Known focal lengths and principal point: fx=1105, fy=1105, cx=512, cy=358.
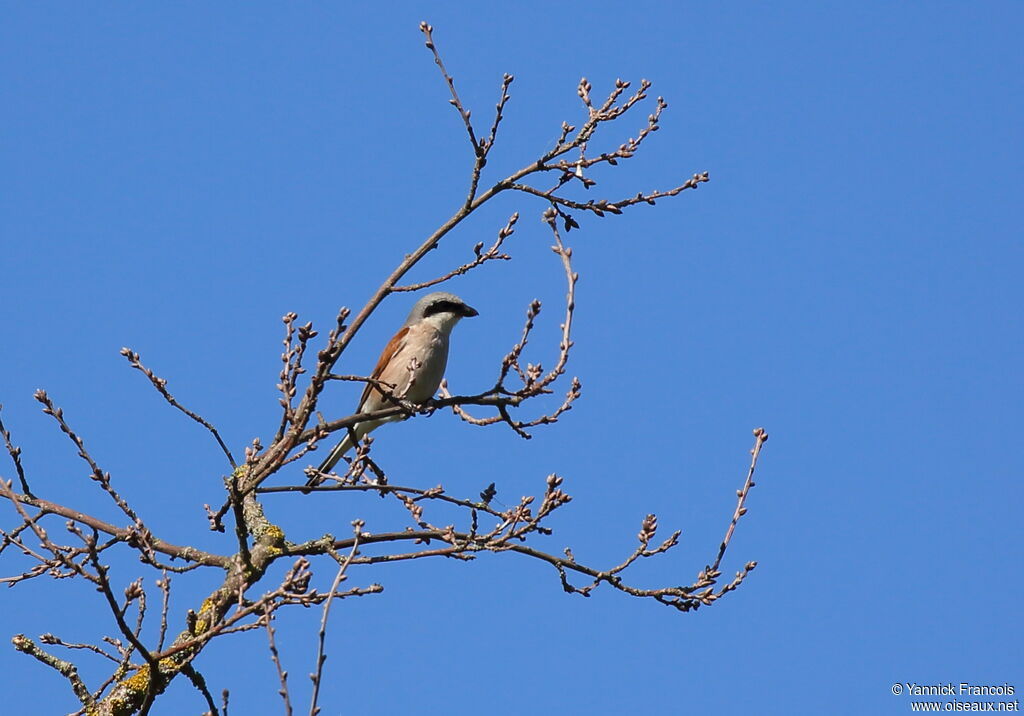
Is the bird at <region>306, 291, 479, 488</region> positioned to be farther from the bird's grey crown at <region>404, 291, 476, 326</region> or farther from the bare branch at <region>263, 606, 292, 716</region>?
the bare branch at <region>263, 606, 292, 716</region>

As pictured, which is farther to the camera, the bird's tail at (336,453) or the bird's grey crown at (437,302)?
the bird's grey crown at (437,302)

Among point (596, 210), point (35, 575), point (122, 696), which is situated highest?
point (596, 210)

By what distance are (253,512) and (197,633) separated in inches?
40.2

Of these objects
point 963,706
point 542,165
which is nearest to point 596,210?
point 542,165

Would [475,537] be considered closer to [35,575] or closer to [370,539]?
[370,539]

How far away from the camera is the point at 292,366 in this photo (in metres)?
3.90

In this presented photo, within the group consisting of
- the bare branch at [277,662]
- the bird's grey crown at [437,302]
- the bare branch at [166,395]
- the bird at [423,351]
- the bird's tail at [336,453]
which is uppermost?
the bird's grey crown at [437,302]

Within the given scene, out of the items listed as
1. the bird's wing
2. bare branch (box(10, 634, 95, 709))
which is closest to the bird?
the bird's wing

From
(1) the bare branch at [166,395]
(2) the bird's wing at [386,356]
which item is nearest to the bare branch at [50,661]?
(1) the bare branch at [166,395]

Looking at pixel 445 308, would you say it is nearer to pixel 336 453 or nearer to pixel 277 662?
pixel 336 453

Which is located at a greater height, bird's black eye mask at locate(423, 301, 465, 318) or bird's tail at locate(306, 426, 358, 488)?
bird's black eye mask at locate(423, 301, 465, 318)

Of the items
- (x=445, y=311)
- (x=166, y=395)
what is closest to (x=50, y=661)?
(x=166, y=395)

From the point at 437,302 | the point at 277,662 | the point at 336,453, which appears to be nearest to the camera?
the point at 277,662

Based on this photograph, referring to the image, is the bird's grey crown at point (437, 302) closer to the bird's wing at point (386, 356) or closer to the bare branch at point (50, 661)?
the bird's wing at point (386, 356)
